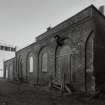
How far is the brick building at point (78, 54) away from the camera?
8289mm

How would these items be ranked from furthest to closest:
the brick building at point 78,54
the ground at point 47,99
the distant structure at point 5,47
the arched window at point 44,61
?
the distant structure at point 5,47, the arched window at point 44,61, the brick building at point 78,54, the ground at point 47,99

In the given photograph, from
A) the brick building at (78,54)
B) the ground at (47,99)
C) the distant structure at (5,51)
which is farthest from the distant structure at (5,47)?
the ground at (47,99)

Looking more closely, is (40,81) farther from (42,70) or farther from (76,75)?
(76,75)

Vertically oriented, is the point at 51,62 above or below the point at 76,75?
above

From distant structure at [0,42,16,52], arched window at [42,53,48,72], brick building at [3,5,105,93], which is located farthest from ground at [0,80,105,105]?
distant structure at [0,42,16,52]

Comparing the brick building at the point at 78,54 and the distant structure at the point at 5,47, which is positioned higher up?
the distant structure at the point at 5,47

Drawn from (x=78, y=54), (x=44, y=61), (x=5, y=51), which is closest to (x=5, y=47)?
(x=5, y=51)

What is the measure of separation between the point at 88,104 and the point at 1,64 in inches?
1286

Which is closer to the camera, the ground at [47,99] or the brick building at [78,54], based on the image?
the ground at [47,99]

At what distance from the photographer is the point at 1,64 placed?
34469 millimetres

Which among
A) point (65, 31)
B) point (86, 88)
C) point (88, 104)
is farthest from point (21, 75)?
point (88, 104)

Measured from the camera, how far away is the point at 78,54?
9234 millimetres

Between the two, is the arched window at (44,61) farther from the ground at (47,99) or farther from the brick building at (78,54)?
the ground at (47,99)

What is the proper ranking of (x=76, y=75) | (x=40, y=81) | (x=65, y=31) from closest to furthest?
1. (x=76, y=75)
2. (x=65, y=31)
3. (x=40, y=81)
